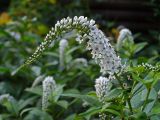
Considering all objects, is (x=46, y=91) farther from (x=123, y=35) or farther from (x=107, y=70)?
(x=123, y=35)

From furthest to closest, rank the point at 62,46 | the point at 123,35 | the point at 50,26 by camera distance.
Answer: the point at 50,26
the point at 62,46
the point at 123,35

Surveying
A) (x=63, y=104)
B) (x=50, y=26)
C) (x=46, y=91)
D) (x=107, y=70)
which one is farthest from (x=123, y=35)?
(x=50, y=26)

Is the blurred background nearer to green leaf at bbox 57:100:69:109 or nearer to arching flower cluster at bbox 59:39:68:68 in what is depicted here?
arching flower cluster at bbox 59:39:68:68

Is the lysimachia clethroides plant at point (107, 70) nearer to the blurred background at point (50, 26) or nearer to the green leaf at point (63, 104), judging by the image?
the green leaf at point (63, 104)

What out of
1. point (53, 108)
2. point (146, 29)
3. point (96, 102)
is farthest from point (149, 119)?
point (146, 29)

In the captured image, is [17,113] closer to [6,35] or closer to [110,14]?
[6,35]

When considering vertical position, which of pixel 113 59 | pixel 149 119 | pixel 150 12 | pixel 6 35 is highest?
pixel 150 12
